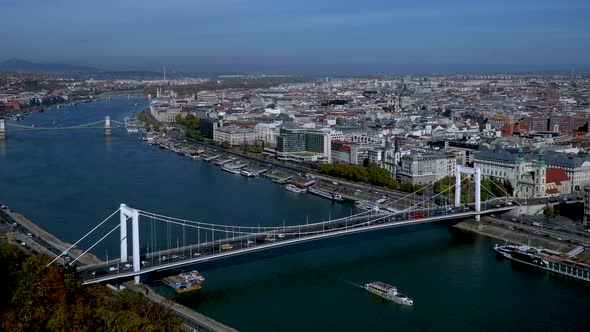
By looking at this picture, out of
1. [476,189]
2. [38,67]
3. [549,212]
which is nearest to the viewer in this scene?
[476,189]

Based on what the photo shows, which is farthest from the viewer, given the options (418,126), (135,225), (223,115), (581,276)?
(223,115)

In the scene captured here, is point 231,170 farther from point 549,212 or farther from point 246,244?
point 246,244

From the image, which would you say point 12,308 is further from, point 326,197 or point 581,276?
point 326,197

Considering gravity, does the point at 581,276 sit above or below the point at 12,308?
below

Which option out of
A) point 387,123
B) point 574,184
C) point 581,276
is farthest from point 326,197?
point 387,123

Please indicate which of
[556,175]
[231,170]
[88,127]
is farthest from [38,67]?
[556,175]

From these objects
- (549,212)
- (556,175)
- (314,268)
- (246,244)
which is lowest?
(314,268)

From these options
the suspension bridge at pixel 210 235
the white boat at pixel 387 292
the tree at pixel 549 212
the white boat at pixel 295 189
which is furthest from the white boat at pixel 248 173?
the white boat at pixel 387 292

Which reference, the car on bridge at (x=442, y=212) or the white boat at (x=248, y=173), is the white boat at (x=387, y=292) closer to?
the car on bridge at (x=442, y=212)
